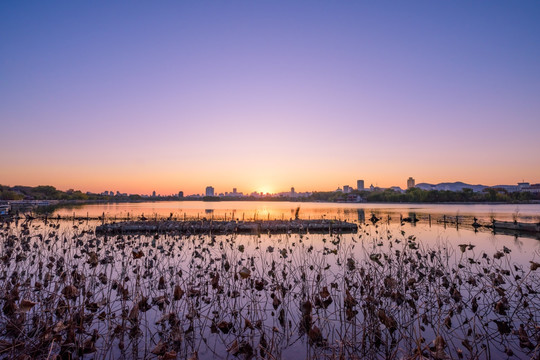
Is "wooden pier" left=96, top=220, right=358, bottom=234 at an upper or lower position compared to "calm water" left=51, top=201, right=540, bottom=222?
upper

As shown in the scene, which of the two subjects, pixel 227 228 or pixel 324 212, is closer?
pixel 227 228

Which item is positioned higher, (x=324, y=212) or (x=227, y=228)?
(x=227, y=228)

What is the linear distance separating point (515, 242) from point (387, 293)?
22.8 metres

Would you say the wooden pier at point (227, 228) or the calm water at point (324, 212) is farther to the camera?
the calm water at point (324, 212)

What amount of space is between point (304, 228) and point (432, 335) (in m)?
26.1

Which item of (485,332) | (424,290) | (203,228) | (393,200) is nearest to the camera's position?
(485,332)

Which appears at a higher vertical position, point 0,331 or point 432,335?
point 0,331

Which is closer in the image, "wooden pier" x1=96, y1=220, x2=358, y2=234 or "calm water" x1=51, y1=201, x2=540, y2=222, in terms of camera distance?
"wooden pier" x1=96, y1=220, x2=358, y2=234

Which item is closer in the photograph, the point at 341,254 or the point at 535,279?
the point at 535,279

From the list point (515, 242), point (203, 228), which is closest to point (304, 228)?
point (203, 228)

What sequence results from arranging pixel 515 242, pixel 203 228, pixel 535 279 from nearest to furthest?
pixel 535 279 < pixel 515 242 < pixel 203 228

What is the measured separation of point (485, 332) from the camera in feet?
26.2

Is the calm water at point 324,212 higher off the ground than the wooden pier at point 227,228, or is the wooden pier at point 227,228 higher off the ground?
the wooden pier at point 227,228

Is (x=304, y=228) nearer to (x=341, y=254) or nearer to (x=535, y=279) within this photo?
(x=341, y=254)
